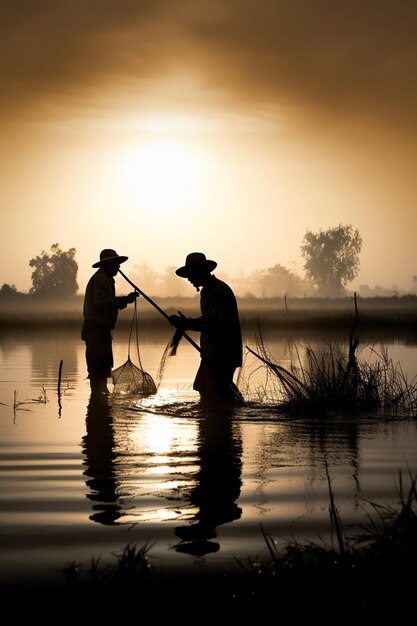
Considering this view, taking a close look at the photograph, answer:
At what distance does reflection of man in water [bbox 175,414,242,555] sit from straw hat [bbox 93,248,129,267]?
3951mm

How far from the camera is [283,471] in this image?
8.88 m

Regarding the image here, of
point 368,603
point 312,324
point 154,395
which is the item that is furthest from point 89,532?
point 312,324

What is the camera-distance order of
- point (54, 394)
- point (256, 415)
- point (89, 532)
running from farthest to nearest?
point (54, 394), point (256, 415), point (89, 532)

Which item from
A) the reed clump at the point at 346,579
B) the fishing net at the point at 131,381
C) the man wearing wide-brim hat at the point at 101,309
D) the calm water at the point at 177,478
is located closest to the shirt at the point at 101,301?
the man wearing wide-brim hat at the point at 101,309

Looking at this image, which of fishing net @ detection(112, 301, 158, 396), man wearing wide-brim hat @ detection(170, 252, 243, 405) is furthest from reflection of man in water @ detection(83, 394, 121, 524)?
man wearing wide-brim hat @ detection(170, 252, 243, 405)

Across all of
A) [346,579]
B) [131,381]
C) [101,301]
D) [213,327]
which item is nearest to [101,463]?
[213,327]

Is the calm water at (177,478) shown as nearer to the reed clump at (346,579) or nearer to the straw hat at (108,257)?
the reed clump at (346,579)

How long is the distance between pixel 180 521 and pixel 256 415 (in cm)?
672

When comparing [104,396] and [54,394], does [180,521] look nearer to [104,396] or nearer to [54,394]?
[104,396]

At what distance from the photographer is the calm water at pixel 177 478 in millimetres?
6066

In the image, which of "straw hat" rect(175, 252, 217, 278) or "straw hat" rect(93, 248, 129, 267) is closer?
"straw hat" rect(175, 252, 217, 278)

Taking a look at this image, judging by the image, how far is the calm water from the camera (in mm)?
6066

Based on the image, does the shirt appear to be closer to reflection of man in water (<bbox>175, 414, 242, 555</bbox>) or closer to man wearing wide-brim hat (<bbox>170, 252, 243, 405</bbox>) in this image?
man wearing wide-brim hat (<bbox>170, 252, 243, 405</bbox>)

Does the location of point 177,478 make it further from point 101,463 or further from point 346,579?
point 346,579
